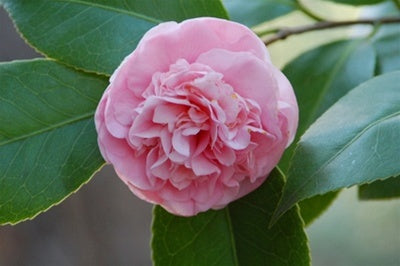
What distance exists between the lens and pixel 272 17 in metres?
0.74

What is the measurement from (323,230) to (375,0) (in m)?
1.31

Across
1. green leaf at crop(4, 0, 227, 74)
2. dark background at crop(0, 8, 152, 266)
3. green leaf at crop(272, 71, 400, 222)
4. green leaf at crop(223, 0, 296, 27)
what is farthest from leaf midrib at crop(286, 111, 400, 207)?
dark background at crop(0, 8, 152, 266)

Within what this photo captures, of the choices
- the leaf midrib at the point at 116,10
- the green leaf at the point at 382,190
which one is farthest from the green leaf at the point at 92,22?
the green leaf at the point at 382,190

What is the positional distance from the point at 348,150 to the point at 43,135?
206mm

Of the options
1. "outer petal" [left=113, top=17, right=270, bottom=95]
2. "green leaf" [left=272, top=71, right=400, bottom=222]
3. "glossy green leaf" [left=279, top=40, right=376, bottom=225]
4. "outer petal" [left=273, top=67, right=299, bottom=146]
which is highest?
"outer petal" [left=113, top=17, right=270, bottom=95]

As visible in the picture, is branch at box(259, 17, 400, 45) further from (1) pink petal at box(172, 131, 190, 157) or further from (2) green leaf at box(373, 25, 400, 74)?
(1) pink petal at box(172, 131, 190, 157)

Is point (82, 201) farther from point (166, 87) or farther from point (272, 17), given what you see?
point (166, 87)

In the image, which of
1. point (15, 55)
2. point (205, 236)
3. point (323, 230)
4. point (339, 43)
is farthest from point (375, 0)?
point (323, 230)

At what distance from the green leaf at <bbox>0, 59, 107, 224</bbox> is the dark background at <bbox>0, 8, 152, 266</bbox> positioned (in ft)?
3.71

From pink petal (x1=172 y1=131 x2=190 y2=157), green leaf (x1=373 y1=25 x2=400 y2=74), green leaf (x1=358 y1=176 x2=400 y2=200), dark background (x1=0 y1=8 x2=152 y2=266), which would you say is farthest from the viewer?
dark background (x1=0 y1=8 x2=152 y2=266)

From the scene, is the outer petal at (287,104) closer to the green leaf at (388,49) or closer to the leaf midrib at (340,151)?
the leaf midrib at (340,151)

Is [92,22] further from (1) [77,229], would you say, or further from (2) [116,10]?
(1) [77,229]

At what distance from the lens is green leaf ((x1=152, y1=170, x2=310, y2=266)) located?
1.71 ft

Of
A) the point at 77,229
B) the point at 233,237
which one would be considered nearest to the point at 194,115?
the point at 233,237
